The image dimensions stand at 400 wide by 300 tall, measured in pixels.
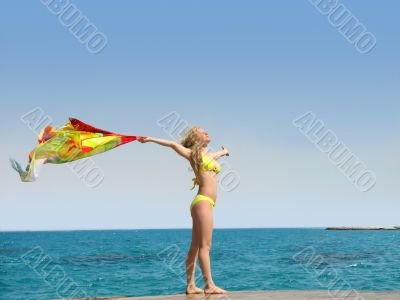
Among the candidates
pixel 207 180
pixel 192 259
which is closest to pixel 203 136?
pixel 207 180

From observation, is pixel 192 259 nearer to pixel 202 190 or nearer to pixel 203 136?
pixel 202 190

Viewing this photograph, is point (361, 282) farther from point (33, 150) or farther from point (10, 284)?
point (33, 150)

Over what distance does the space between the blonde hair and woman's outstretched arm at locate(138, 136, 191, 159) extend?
85 mm

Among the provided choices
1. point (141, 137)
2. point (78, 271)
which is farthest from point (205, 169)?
point (78, 271)

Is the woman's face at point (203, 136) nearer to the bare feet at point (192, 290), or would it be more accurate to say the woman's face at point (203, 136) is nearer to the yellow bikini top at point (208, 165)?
the yellow bikini top at point (208, 165)

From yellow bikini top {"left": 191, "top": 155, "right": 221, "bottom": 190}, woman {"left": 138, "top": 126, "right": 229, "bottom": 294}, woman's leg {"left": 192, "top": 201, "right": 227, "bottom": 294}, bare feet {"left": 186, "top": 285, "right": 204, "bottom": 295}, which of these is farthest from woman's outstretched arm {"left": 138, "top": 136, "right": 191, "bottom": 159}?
bare feet {"left": 186, "top": 285, "right": 204, "bottom": 295}

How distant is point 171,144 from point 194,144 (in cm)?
35

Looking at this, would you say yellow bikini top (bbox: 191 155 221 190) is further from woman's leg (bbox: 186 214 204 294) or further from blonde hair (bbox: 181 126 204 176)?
woman's leg (bbox: 186 214 204 294)

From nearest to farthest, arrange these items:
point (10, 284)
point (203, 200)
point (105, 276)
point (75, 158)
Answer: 1. point (203, 200)
2. point (75, 158)
3. point (10, 284)
4. point (105, 276)

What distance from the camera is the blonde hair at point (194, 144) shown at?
820 centimetres

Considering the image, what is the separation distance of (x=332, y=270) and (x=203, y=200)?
123ft

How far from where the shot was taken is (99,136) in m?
8.88

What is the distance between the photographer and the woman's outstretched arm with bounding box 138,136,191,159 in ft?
26.8

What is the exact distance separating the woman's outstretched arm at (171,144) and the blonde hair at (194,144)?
9cm
